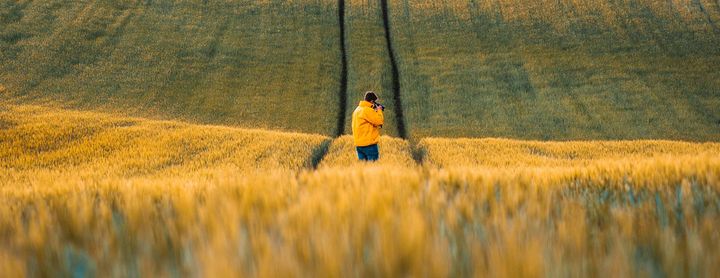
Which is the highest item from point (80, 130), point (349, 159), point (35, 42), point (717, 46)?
point (35, 42)

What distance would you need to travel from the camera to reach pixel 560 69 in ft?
120

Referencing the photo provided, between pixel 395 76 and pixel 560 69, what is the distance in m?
11.9

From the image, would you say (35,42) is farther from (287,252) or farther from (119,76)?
(287,252)

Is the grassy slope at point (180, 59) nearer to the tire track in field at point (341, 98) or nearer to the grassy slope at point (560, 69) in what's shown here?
the tire track in field at point (341, 98)

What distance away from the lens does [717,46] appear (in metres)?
38.6

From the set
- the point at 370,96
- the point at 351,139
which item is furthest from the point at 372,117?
the point at 351,139

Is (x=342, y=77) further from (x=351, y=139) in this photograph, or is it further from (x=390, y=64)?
(x=351, y=139)

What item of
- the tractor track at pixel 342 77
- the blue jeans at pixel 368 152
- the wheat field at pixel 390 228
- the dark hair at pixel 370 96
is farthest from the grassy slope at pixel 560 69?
the wheat field at pixel 390 228

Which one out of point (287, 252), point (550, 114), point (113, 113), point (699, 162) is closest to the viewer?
point (287, 252)

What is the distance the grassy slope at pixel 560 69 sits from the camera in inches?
1172

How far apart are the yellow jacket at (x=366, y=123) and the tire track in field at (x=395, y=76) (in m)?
15.4

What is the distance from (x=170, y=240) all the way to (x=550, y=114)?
104 ft

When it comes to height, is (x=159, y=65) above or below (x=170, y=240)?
above

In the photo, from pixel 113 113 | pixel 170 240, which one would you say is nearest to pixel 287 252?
pixel 170 240
